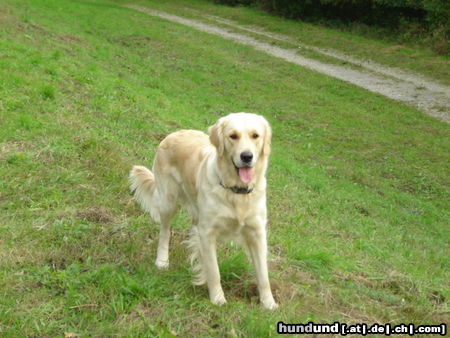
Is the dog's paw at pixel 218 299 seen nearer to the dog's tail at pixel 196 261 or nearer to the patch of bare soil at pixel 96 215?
the dog's tail at pixel 196 261

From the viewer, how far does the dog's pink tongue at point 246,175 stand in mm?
3920

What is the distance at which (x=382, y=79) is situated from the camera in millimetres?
17562

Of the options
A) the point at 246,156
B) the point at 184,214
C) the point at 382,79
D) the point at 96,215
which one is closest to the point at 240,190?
the point at 246,156

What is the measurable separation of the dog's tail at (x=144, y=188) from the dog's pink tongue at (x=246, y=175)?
1571 millimetres

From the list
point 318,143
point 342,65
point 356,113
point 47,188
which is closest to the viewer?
point 47,188

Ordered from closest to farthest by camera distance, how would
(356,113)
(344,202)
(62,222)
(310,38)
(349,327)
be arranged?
(349,327) → (62,222) → (344,202) → (356,113) → (310,38)

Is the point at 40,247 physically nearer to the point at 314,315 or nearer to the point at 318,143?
the point at 314,315

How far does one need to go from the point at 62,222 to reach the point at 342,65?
16.3m

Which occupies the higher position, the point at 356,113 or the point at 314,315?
the point at 314,315

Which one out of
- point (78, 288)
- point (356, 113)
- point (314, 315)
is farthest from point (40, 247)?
Result: point (356, 113)

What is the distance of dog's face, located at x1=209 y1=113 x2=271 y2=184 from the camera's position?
390 cm

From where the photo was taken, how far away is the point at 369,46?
22234mm

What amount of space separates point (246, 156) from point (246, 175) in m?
0.16

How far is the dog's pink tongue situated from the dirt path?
1116 cm
